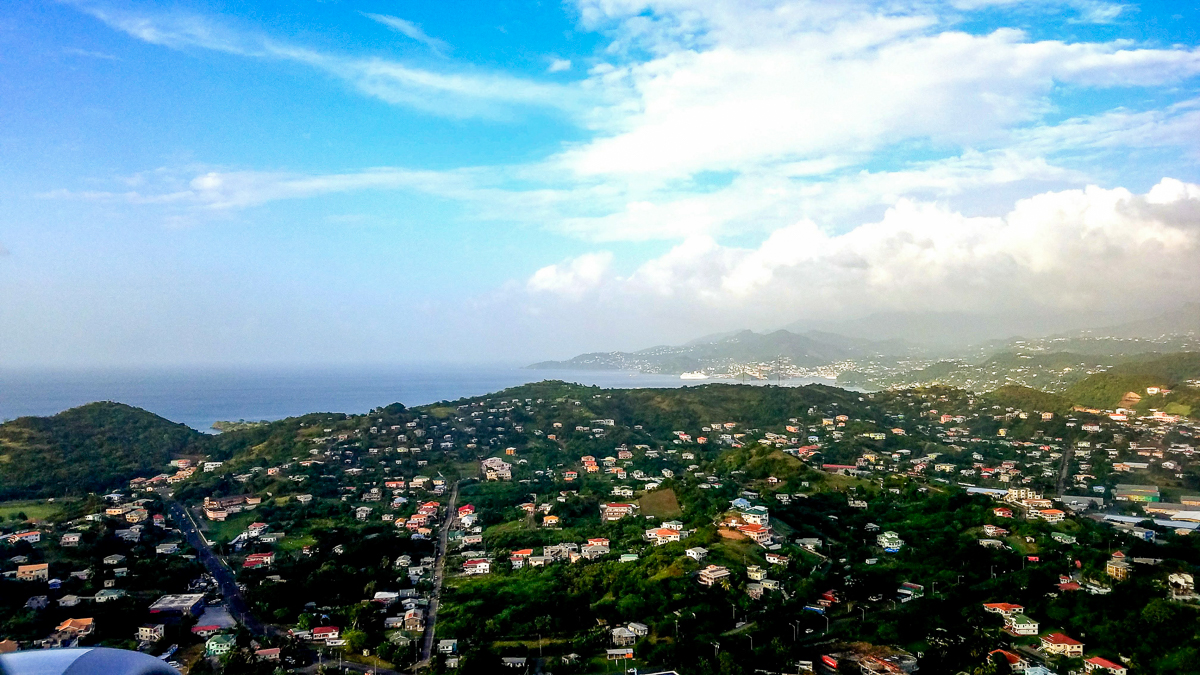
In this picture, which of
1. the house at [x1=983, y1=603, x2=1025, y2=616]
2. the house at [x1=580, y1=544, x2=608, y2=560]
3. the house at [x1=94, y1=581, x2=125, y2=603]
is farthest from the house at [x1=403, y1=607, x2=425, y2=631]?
the house at [x1=983, y1=603, x2=1025, y2=616]

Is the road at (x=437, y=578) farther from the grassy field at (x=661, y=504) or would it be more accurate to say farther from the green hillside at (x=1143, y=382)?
the green hillside at (x=1143, y=382)

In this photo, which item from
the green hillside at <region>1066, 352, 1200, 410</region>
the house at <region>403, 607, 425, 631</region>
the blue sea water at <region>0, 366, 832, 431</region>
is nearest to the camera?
the house at <region>403, 607, 425, 631</region>

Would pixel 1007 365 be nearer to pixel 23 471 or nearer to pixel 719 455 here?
pixel 719 455

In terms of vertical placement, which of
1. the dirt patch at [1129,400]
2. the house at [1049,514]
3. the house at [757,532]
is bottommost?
the house at [1049,514]

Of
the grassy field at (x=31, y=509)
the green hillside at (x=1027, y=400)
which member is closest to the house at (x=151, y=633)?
the grassy field at (x=31, y=509)

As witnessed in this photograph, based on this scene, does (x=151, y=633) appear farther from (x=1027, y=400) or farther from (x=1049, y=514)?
(x=1027, y=400)

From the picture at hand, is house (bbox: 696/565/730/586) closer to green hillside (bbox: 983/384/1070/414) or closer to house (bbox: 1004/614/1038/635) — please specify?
house (bbox: 1004/614/1038/635)
